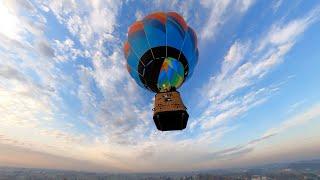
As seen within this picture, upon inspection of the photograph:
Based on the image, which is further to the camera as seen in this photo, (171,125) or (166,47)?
(166,47)

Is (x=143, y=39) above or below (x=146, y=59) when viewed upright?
above

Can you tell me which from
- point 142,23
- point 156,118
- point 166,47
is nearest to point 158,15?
point 142,23

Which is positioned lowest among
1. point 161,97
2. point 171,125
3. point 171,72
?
point 171,125

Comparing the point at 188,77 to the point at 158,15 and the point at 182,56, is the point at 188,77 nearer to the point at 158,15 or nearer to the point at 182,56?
the point at 182,56

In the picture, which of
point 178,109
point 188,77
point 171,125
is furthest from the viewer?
point 188,77

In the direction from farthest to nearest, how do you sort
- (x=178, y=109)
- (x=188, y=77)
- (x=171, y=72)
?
(x=188, y=77) → (x=171, y=72) → (x=178, y=109)

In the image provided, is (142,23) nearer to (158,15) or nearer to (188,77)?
(158,15)

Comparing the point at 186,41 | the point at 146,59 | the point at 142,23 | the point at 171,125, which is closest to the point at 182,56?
the point at 186,41
